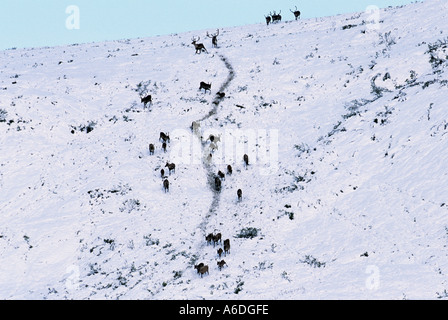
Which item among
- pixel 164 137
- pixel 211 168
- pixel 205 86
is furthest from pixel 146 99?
pixel 211 168

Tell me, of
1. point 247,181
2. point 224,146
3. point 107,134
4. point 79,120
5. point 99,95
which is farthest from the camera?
point 99,95

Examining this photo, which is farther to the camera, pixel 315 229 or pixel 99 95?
pixel 99 95

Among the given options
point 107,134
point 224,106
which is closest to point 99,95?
point 107,134

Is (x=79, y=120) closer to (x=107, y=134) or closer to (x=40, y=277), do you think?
(x=107, y=134)

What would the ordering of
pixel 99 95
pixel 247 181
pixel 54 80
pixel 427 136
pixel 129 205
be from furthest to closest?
pixel 54 80
pixel 99 95
pixel 247 181
pixel 129 205
pixel 427 136

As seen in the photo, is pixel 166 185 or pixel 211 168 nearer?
pixel 166 185

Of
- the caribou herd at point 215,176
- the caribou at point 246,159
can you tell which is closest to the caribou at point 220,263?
the caribou herd at point 215,176

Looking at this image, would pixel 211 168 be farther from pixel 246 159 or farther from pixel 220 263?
pixel 220 263

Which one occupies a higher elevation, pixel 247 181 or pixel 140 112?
pixel 140 112

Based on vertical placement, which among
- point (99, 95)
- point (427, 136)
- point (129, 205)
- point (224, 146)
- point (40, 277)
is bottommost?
point (40, 277)
